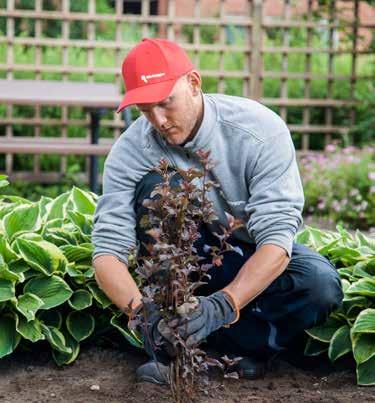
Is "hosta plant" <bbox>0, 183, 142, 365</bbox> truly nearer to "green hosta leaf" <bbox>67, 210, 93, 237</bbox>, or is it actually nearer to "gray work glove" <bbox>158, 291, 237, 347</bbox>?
"green hosta leaf" <bbox>67, 210, 93, 237</bbox>

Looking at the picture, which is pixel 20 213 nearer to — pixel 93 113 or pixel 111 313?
pixel 111 313

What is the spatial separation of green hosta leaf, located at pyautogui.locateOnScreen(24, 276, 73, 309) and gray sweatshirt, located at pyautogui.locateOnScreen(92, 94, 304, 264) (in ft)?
1.09

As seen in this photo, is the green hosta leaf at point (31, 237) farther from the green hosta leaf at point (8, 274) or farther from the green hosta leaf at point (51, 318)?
the green hosta leaf at point (51, 318)

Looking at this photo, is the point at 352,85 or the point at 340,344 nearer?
the point at 340,344

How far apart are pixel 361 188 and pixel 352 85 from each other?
2.18 metres

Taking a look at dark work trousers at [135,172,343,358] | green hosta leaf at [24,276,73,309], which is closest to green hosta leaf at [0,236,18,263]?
green hosta leaf at [24,276,73,309]

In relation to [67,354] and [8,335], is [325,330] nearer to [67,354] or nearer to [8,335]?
[67,354]

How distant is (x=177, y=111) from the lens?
3391 mm

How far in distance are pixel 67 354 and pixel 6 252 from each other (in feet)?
1.45

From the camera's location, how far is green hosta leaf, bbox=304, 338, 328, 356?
3.90 m

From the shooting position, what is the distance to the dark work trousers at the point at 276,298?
3.67 meters

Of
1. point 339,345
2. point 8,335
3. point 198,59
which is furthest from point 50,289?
point 198,59

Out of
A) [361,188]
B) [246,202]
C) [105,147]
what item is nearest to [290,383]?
[246,202]

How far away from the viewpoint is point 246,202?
11.8 feet
